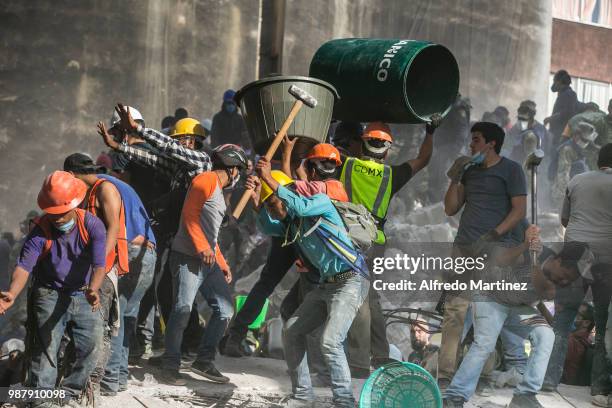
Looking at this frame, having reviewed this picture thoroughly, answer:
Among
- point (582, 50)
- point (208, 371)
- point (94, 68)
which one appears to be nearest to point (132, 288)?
point (208, 371)

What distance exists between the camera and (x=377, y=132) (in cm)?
676

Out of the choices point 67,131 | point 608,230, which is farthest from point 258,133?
point 67,131

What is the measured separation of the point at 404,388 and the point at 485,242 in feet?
4.80

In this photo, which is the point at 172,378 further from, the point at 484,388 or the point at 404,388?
the point at 484,388

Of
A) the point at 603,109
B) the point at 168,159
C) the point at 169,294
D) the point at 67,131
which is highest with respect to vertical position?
the point at 603,109

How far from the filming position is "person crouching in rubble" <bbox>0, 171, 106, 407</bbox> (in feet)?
18.3

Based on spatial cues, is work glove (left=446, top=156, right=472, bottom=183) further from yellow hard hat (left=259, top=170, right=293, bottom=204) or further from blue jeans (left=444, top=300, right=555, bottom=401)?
yellow hard hat (left=259, top=170, right=293, bottom=204)

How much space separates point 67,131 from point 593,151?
690cm

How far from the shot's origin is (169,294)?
7254 millimetres

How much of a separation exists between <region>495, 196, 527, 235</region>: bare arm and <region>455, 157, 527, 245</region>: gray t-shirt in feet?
0.11

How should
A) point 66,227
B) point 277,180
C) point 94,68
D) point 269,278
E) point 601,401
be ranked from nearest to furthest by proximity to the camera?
1. point 66,227
2. point 277,180
3. point 601,401
4. point 269,278
5. point 94,68

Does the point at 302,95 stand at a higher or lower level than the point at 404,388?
higher

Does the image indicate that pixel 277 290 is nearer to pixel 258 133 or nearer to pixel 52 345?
pixel 258 133

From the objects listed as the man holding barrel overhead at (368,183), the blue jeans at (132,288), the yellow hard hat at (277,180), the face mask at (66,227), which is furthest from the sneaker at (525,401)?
the face mask at (66,227)
